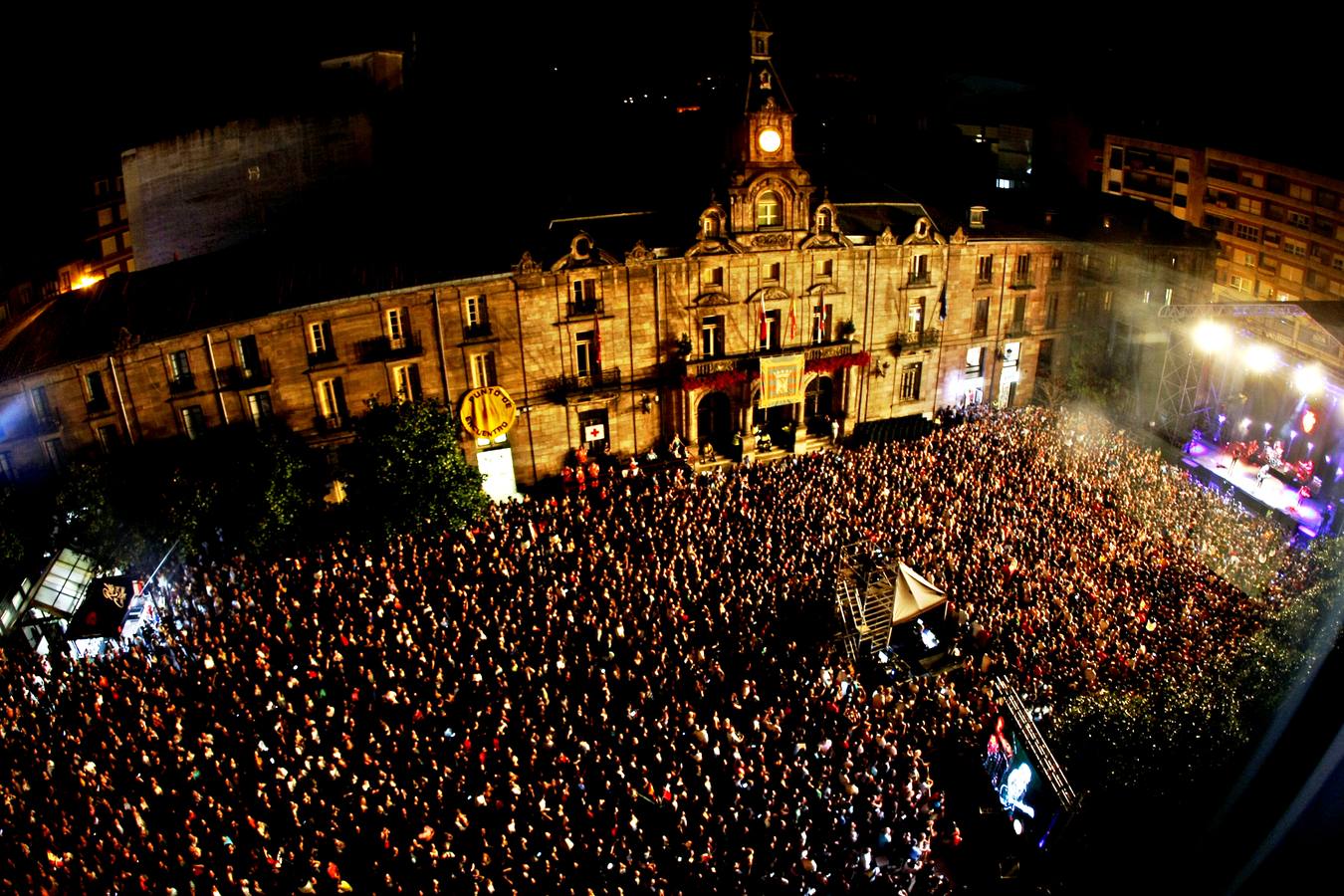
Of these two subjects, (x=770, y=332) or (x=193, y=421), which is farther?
(x=770, y=332)

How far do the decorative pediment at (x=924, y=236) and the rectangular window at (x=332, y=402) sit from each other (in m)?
27.2

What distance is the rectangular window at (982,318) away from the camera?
4753 centimetres

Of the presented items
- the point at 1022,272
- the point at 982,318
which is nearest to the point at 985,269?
the point at 1022,272

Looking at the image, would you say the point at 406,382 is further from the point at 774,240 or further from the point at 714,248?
the point at 774,240

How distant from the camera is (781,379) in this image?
4400 cm

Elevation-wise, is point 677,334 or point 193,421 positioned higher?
point 677,334

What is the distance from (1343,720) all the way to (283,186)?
53.1m

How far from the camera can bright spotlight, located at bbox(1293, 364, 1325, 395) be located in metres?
39.9

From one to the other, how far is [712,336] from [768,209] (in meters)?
6.46

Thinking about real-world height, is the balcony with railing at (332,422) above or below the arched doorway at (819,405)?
above

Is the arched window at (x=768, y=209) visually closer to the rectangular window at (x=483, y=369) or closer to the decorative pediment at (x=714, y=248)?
the decorative pediment at (x=714, y=248)

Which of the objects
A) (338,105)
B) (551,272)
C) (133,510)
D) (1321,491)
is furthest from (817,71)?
(133,510)

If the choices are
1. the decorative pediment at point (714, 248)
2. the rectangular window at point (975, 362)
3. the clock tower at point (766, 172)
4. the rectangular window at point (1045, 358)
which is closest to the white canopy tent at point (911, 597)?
the decorative pediment at point (714, 248)

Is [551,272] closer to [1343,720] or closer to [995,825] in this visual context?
[995,825]
